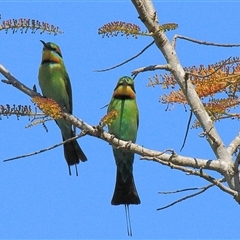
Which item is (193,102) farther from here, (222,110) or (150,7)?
(150,7)

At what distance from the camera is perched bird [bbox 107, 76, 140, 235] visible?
4.30 metres

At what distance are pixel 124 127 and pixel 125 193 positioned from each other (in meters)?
0.44

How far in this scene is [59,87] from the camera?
4.41 m

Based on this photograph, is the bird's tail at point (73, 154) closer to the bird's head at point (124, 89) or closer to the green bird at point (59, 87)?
the green bird at point (59, 87)

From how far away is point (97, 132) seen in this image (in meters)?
2.69

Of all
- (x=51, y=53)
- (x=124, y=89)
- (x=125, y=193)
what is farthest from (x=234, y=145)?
(x=51, y=53)

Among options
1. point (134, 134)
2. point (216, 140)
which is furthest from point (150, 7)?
point (134, 134)

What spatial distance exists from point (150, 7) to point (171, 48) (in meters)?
0.22

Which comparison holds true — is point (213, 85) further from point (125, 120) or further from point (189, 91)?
point (125, 120)

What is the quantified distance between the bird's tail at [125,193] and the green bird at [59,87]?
0.31 meters

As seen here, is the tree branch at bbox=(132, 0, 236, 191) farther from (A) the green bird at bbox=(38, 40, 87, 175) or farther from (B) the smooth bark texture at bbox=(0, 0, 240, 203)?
(A) the green bird at bbox=(38, 40, 87, 175)

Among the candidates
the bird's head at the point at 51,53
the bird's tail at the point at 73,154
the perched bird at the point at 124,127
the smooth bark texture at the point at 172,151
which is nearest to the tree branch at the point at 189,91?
the smooth bark texture at the point at 172,151

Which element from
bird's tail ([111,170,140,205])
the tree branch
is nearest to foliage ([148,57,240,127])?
the tree branch

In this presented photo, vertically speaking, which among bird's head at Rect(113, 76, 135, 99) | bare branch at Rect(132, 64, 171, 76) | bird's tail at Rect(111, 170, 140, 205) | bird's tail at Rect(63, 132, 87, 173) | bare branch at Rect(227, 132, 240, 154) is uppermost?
bird's head at Rect(113, 76, 135, 99)
